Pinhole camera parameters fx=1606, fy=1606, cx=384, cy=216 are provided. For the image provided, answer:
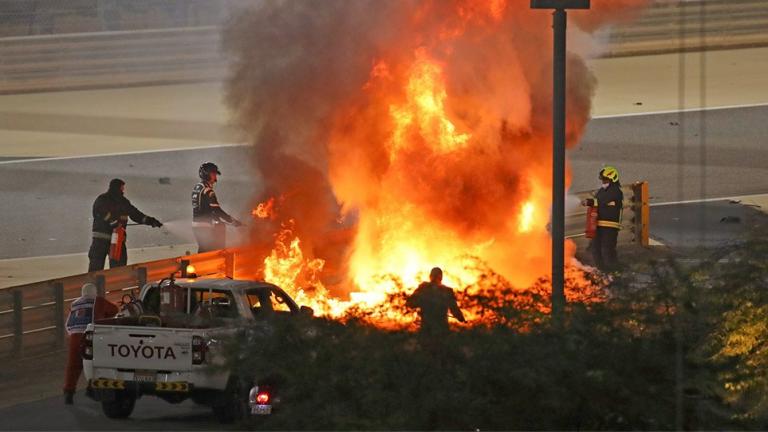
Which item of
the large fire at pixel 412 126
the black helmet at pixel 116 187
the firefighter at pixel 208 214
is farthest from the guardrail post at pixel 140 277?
the black helmet at pixel 116 187

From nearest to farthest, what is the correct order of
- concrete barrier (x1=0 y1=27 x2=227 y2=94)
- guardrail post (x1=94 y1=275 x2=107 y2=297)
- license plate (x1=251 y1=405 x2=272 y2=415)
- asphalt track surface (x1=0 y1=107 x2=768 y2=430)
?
license plate (x1=251 y1=405 x2=272 y2=415) → guardrail post (x1=94 y1=275 x2=107 y2=297) → asphalt track surface (x1=0 y1=107 x2=768 y2=430) → concrete barrier (x1=0 y1=27 x2=227 y2=94)

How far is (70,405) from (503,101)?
610 centimetres

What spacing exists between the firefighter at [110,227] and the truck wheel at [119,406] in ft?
22.6

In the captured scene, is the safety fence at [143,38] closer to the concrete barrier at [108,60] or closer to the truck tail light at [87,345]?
the concrete barrier at [108,60]

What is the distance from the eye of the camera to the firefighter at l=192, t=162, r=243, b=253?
21734mm

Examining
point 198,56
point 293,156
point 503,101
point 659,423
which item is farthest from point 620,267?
point 198,56

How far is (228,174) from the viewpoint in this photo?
29453 millimetres

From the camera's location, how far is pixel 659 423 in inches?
458

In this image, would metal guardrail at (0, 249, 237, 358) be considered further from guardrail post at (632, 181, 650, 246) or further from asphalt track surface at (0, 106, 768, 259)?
guardrail post at (632, 181, 650, 246)

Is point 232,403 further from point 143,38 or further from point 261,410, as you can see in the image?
point 143,38

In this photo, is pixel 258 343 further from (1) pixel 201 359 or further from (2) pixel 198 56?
(2) pixel 198 56

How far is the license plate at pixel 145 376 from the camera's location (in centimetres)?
1461

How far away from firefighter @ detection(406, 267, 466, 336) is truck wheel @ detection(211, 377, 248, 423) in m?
2.83

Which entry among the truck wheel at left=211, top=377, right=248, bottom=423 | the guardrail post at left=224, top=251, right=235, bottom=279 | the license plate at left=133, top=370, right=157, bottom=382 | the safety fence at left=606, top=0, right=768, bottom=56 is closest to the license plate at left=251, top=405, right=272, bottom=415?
the truck wheel at left=211, top=377, right=248, bottom=423
